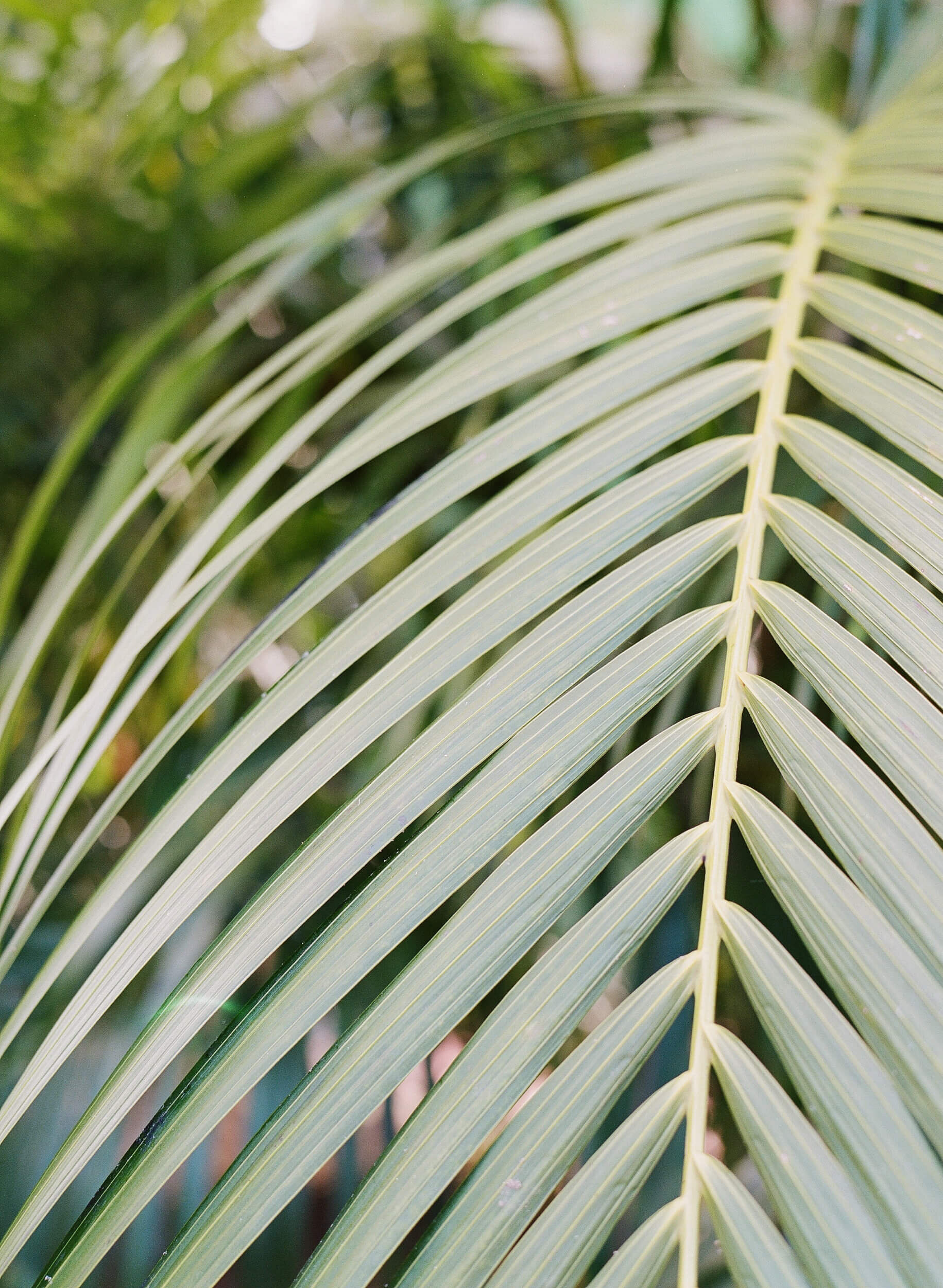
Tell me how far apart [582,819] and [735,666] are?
0.06 metres

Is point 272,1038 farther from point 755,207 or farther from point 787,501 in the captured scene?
point 755,207

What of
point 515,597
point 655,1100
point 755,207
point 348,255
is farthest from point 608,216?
point 348,255

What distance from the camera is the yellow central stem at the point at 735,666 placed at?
0.16 meters

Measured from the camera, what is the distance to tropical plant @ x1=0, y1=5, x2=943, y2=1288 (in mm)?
160

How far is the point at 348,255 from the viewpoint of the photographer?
Result: 0.65 m

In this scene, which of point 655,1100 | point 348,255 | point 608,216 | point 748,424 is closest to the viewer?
point 655,1100

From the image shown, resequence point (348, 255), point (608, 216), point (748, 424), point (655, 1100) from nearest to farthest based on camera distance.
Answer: point (655, 1100) < point (608, 216) < point (748, 424) < point (348, 255)

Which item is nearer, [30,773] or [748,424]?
[30,773]

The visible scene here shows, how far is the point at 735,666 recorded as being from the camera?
21 centimetres

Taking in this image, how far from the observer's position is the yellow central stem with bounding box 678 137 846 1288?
16 centimetres

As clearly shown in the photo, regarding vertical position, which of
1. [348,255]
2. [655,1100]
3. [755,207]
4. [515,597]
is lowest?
[655,1100]

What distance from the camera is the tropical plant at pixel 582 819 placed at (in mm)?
160

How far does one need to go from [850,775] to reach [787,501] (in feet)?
0.28

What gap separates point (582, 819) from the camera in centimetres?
19
